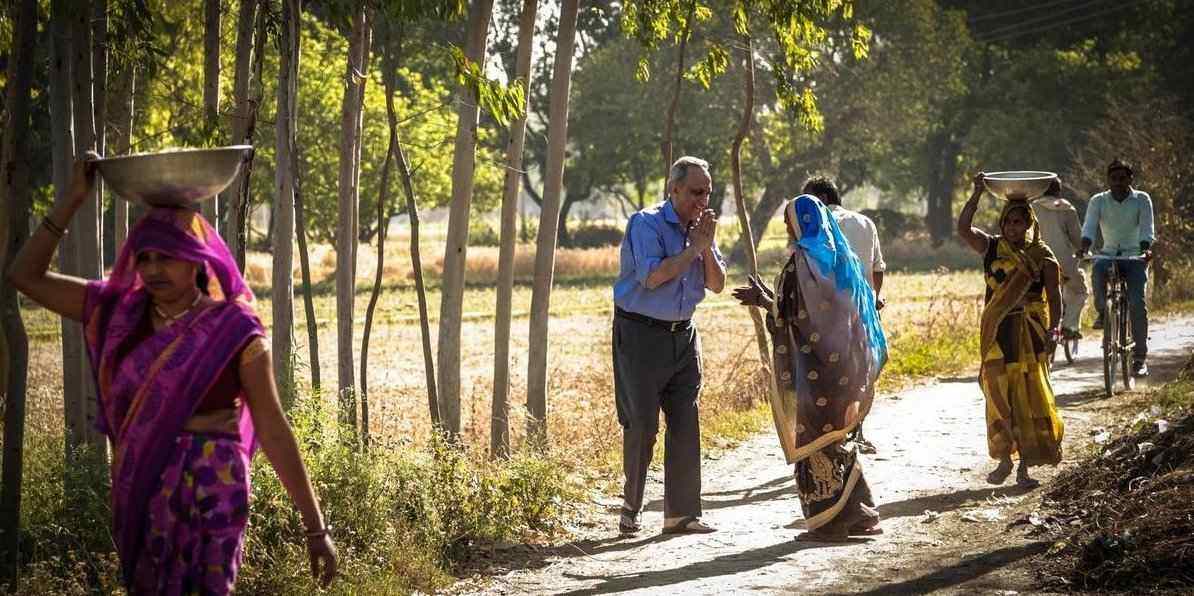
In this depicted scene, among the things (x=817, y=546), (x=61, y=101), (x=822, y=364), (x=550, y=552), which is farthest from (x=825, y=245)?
(x=61, y=101)

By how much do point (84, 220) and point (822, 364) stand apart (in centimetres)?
422

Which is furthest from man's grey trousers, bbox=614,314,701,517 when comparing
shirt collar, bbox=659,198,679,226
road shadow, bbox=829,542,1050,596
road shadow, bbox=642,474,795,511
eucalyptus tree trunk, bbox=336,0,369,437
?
eucalyptus tree trunk, bbox=336,0,369,437

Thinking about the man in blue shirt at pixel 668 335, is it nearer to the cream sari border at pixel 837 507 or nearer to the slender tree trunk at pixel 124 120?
the cream sari border at pixel 837 507

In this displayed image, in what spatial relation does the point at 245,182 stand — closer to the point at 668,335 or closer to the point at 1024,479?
the point at 668,335

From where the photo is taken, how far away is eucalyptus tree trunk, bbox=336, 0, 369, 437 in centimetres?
913

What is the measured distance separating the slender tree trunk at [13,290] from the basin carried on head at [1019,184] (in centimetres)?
579

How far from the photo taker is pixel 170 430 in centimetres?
423

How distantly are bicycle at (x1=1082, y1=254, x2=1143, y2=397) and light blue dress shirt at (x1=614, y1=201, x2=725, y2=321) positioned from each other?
6.17 m

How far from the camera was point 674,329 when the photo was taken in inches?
322

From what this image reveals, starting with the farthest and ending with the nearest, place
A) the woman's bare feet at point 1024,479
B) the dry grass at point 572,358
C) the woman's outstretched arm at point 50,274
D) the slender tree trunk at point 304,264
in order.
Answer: the dry grass at point 572,358 < the woman's bare feet at point 1024,479 < the slender tree trunk at point 304,264 < the woman's outstretched arm at point 50,274

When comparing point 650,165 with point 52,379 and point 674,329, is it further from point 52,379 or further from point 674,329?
point 674,329

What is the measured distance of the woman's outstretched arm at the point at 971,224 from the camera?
923cm

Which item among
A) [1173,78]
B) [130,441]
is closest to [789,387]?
[130,441]

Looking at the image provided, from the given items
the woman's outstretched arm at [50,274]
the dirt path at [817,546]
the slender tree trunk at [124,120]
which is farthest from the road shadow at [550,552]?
the slender tree trunk at [124,120]
